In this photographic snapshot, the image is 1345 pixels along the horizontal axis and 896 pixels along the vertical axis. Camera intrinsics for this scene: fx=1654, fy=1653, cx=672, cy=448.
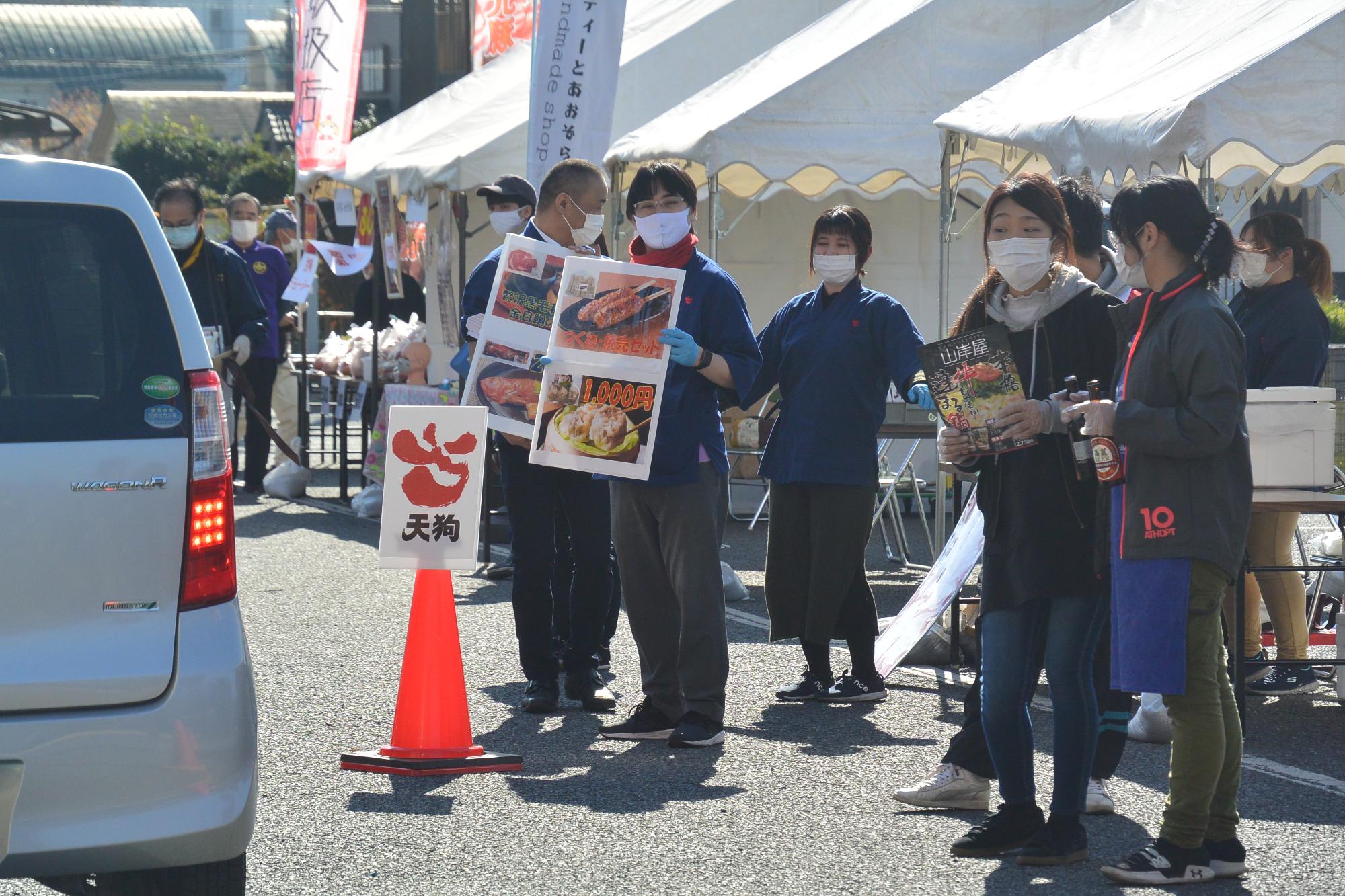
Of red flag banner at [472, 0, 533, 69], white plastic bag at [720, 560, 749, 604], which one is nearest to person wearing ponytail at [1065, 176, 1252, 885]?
white plastic bag at [720, 560, 749, 604]

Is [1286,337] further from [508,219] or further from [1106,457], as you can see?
[508,219]

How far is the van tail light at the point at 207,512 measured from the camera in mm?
3410

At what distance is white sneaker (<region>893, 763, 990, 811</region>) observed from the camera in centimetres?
502

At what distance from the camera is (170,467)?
3.37 metres

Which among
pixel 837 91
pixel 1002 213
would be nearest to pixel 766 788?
pixel 1002 213

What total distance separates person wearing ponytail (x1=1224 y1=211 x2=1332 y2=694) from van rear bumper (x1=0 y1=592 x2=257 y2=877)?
4660 millimetres

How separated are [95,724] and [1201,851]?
2749 millimetres

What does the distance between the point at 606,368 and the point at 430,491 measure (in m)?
0.73

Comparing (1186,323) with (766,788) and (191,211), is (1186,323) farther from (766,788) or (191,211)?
(191,211)

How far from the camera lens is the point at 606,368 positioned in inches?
224

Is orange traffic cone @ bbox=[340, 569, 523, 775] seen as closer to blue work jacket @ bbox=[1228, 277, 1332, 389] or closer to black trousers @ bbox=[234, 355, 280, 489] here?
blue work jacket @ bbox=[1228, 277, 1332, 389]

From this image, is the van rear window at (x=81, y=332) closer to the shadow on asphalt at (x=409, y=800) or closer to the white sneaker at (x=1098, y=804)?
the shadow on asphalt at (x=409, y=800)

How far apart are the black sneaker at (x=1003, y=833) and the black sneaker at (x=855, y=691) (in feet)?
6.88

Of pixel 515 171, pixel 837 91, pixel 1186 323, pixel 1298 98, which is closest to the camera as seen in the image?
pixel 1186 323
